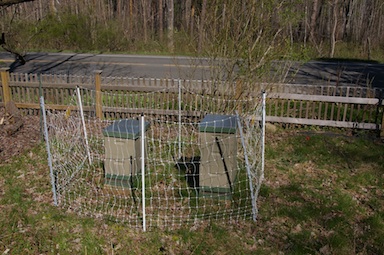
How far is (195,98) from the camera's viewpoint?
1002 cm

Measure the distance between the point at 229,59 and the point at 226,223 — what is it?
14.0ft

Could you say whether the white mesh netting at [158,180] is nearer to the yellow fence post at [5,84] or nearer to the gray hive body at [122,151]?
the gray hive body at [122,151]

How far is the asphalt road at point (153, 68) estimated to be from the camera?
16.0m

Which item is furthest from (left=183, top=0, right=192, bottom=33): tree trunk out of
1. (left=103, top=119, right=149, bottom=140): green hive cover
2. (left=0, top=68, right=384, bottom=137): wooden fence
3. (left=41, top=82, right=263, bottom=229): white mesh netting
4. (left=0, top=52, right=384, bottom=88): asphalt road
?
(left=103, top=119, right=149, bottom=140): green hive cover

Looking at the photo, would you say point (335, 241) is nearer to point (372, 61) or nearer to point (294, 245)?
point (294, 245)

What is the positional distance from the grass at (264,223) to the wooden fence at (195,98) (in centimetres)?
205

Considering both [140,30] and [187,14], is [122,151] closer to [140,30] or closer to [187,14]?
[140,30]

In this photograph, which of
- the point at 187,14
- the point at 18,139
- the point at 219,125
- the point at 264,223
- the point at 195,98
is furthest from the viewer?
the point at 187,14

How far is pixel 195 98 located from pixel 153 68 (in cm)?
880

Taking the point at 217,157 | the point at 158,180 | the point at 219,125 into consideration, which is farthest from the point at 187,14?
the point at 217,157

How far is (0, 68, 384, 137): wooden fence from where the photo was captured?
9.59 metres

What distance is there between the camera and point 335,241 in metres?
5.42

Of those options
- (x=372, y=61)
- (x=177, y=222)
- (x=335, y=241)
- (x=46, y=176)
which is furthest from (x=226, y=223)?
(x=372, y=61)

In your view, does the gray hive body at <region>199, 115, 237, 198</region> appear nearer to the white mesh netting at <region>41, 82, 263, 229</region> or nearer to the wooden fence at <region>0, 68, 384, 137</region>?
the white mesh netting at <region>41, 82, 263, 229</region>
